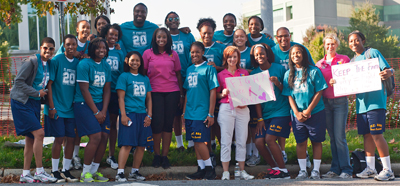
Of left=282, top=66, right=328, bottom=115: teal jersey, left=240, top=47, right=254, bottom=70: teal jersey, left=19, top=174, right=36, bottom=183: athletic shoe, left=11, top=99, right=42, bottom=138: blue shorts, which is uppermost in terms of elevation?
left=240, top=47, right=254, bottom=70: teal jersey

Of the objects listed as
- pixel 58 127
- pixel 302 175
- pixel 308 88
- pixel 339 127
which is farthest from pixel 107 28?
pixel 339 127

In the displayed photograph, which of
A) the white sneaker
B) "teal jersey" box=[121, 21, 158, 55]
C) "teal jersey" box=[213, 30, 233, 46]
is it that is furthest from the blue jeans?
"teal jersey" box=[121, 21, 158, 55]

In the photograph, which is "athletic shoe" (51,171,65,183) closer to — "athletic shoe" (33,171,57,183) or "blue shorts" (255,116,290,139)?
"athletic shoe" (33,171,57,183)

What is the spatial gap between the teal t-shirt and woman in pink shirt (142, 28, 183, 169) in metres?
0.24

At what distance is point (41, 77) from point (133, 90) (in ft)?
4.32

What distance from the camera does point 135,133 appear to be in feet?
17.3

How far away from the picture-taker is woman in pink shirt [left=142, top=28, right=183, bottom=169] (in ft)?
18.4

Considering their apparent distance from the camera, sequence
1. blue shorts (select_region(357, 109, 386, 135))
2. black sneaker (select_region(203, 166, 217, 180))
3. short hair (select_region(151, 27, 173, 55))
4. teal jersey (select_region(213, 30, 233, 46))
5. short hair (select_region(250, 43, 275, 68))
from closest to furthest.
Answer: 1. blue shorts (select_region(357, 109, 386, 135))
2. black sneaker (select_region(203, 166, 217, 180))
3. short hair (select_region(250, 43, 275, 68))
4. short hair (select_region(151, 27, 173, 55))
5. teal jersey (select_region(213, 30, 233, 46))

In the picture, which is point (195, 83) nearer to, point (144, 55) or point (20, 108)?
point (144, 55)

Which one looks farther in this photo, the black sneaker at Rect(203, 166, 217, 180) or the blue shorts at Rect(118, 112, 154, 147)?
the black sneaker at Rect(203, 166, 217, 180)

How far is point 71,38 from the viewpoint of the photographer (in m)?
Answer: 5.28

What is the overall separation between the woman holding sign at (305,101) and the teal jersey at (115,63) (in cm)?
263

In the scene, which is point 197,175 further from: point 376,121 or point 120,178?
point 376,121

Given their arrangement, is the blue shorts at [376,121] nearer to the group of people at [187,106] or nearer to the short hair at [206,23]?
the group of people at [187,106]
